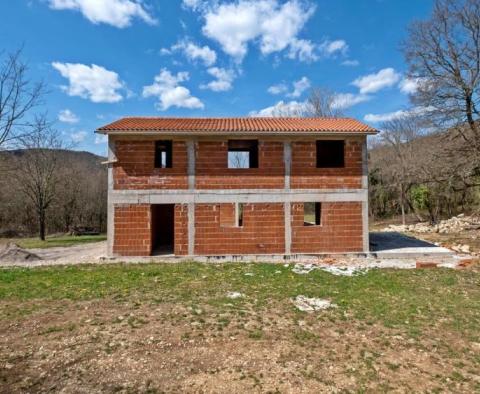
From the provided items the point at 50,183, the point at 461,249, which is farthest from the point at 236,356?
the point at 50,183

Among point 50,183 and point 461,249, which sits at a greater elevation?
point 50,183

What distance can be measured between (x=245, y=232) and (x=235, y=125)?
4.81 metres

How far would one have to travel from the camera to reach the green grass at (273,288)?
22.3ft

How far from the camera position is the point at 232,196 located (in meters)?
12.3

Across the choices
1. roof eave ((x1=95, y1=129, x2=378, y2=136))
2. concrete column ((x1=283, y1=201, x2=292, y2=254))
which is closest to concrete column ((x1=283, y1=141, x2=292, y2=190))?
roof eave ((x1=95, y1=129, x2=378, y2=136))

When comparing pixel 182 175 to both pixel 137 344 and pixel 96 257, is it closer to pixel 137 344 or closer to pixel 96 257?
pixel 96 257

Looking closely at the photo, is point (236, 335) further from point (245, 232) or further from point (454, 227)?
point (454, 227)

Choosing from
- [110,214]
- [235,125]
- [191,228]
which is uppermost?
[235,125]

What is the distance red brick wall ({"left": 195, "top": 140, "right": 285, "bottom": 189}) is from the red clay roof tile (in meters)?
0.73

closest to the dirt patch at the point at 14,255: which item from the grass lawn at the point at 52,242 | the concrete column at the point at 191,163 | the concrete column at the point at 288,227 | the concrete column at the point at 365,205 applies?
the grass lawn at the point at 52,242

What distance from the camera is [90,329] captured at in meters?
5.83

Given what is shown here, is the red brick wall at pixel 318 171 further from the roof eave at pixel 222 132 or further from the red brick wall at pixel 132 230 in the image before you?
the red brick wall at pixel 132 230

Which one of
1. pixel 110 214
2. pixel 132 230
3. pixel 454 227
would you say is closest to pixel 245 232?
pixel 132 230

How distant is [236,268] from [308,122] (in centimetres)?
773
